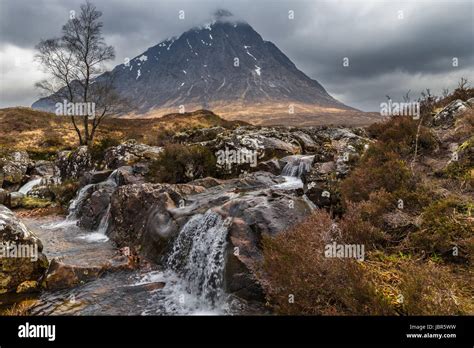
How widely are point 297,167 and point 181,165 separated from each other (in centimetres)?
663

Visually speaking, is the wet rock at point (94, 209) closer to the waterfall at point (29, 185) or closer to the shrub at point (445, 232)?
the waterfall at point (29, 185)

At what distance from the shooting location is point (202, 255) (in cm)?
914

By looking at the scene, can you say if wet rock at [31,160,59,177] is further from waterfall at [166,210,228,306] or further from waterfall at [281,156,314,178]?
waterfall at [166,210,228,306]

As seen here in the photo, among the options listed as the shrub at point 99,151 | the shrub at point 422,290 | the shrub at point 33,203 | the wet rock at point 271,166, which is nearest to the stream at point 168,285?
the shrub at point 422,290

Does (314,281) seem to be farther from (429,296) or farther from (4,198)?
(4,198)

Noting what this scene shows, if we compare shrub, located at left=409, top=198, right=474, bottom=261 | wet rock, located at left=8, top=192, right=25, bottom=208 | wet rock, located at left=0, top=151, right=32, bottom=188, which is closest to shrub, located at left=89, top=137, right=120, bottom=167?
wet rock, located at left=8, top=192, right=25, bottom=208

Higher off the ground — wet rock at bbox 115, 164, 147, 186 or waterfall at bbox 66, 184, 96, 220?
wet rock at bbox 115, 164, 147, 186

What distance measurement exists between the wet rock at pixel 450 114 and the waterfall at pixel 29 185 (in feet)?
89.0

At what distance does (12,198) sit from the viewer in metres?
21.2

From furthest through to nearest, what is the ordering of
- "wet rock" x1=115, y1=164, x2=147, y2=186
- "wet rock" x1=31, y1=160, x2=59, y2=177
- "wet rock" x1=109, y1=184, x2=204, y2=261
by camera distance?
1. "wet rock" x1=31, y1=160, x2=59, y2=177
2. "wet rock" x1=115, y1=164, x2=147, y2=186
3. "wet rock" x1=109, y1=184, x2=204, y2=261

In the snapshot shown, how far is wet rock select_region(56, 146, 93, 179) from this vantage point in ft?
82.1

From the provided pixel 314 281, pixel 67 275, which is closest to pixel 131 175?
pixel 67 275

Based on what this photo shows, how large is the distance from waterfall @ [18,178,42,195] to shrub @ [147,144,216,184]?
13.3 m
